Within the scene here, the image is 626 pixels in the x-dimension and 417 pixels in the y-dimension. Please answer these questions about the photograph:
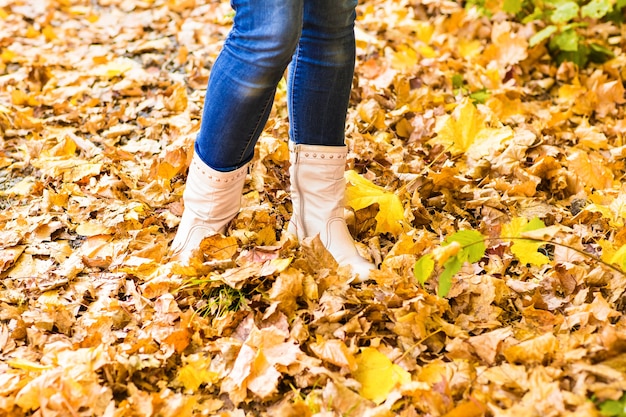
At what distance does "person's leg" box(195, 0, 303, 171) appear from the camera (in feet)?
4.41

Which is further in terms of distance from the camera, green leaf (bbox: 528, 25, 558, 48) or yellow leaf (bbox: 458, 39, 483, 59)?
yellow leaf (bbox: 458, 39, 483, 59)

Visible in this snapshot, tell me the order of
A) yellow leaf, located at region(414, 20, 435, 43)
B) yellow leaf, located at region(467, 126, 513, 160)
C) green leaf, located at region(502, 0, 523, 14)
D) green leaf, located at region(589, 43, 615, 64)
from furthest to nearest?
yellow leaf, located at region(414, 20, 435, 43)
green leaf, located at region(502, 0, 523, 14)
green leaf, located at region(589, 43, 615, 64)
yellow leaf, located at region(467, 126, 513, 160)

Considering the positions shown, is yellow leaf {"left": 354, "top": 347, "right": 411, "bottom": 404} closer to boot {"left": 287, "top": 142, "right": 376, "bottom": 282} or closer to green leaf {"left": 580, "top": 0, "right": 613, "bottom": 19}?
boot {"left": 287, "top": 142, "right": 376, "bottom": 282}

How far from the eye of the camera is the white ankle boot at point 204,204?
1.65 m

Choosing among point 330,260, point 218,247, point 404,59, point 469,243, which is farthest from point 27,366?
point 404,59

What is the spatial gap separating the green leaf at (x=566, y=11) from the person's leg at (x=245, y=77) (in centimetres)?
173

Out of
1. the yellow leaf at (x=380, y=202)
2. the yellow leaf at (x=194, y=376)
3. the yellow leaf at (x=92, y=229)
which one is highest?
the yellow leaf at (x=380, y=202)

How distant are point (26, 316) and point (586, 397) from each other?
1313 mm

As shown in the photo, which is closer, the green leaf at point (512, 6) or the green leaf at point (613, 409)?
the green leaf at point (613, 409)

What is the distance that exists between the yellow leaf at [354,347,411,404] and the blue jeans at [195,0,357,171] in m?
0.60

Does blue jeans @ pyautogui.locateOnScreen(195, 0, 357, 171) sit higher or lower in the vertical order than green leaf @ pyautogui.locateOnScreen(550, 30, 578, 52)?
higher

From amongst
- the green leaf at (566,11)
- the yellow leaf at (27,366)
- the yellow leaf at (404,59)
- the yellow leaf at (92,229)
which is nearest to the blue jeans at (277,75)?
the yellow leaf at (92,229)

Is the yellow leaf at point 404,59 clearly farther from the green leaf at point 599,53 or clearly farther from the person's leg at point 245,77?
the person's leg at point 245,77

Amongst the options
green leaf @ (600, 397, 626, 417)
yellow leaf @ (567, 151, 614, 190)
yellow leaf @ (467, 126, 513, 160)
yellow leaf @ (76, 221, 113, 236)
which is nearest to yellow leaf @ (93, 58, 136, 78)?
yellow leaf @ (76, 221, 113, 236)
